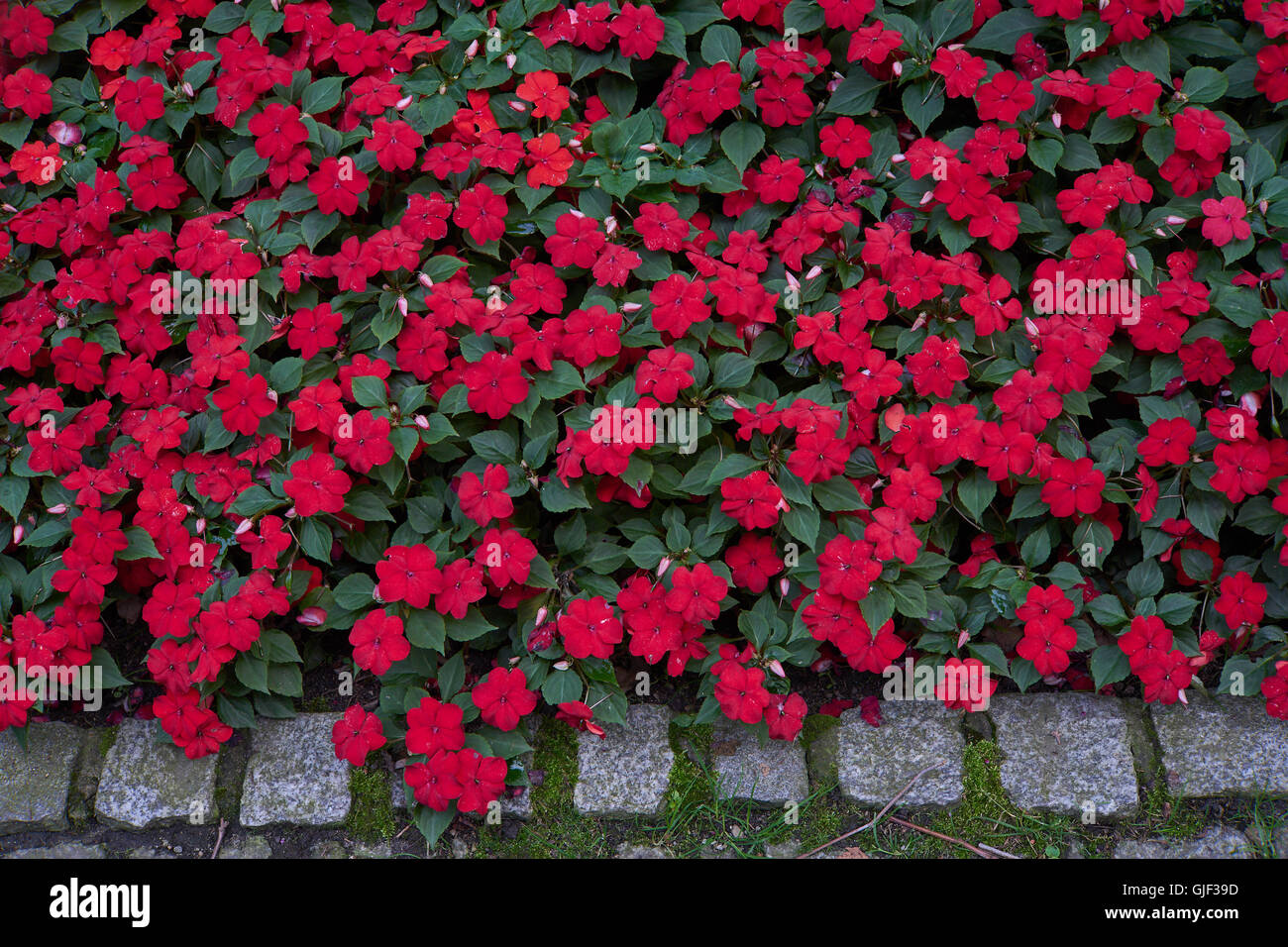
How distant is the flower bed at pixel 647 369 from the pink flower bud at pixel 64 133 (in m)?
0.09

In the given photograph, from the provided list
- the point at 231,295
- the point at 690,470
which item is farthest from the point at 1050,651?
the point at 231,295

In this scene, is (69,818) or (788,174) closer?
(69,818)

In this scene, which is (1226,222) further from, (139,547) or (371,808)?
(139,547)

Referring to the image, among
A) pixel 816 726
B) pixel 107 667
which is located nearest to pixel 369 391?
pixel 107 667

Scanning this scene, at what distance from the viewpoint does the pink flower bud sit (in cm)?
320

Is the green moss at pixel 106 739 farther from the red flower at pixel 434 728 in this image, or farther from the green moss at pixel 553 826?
the green moss at pixel 553 826

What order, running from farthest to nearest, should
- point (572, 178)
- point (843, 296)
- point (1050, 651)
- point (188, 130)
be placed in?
point (188, 130) → point (572, 178) → point (843, 296) → point (1050, 651)

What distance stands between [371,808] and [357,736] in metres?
0.25

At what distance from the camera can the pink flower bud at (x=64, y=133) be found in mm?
3195

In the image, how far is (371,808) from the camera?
102 inches

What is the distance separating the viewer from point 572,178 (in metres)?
2.91

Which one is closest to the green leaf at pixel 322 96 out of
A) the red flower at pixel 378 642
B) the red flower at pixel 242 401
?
the red flower at pixel 242 401

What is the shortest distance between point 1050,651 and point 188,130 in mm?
2922

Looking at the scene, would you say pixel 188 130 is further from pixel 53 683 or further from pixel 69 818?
pixel 69 818
